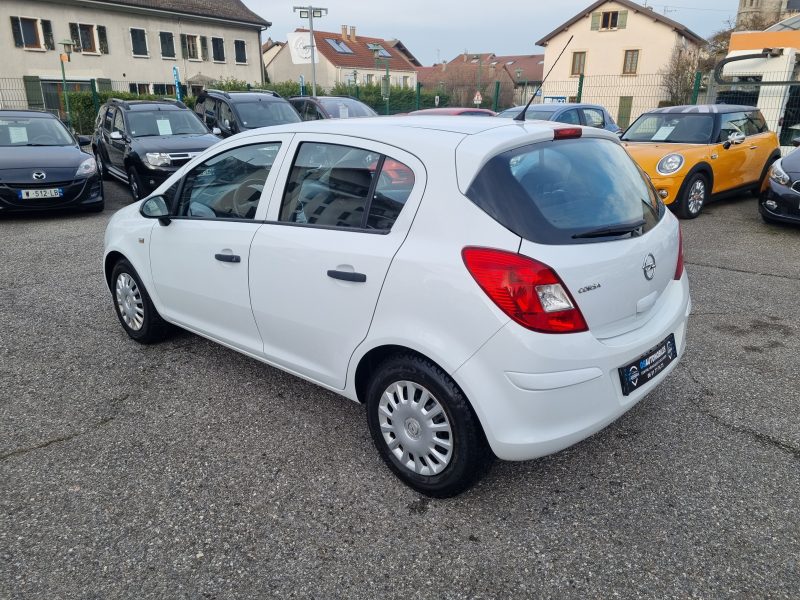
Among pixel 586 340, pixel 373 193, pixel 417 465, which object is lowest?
pixel 417 465

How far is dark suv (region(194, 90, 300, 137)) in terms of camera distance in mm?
11945

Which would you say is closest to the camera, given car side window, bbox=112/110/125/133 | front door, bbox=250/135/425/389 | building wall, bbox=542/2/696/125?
front door, bbox=250/135/425/389

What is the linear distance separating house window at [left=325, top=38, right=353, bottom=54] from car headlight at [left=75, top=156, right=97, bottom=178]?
49326mm

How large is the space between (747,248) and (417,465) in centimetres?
627

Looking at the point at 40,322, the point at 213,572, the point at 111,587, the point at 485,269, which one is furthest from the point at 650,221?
the point at 40,322

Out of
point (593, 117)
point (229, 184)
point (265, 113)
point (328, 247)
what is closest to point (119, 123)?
point (265, 113)

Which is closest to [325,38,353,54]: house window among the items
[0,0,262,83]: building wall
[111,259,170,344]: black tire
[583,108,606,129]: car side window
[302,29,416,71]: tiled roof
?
[302,29,416,71]: tiled roof

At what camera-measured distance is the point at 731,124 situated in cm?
916

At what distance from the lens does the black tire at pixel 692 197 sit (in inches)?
331

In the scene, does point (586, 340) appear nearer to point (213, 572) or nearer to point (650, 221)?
point (650, 221)

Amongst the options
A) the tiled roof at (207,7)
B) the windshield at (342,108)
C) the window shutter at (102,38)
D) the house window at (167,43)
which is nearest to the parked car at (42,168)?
the windshield at (342,108)

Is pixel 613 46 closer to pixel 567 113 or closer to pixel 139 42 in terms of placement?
pixel 139 42

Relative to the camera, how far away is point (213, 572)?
7.64 ft

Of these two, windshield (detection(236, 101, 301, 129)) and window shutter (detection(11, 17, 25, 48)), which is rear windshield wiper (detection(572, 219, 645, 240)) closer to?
windshield (detection(236, 101, 301, 129))
